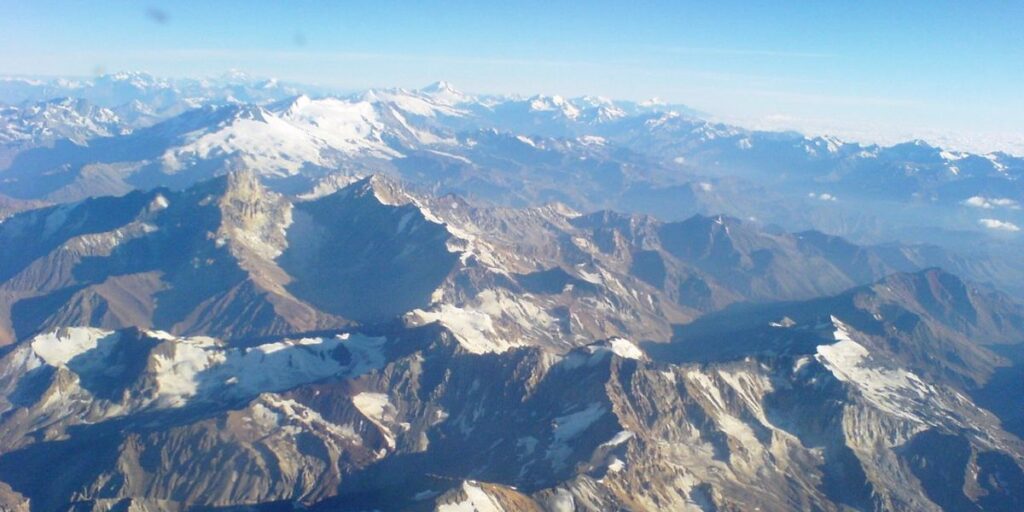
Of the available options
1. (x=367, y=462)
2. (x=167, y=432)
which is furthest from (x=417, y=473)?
(x=167, y=432)

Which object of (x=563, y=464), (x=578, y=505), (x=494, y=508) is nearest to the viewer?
(x=494, y=508)

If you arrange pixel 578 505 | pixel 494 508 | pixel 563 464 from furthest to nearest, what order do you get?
pixel 563 464
pixel 578 505
pixel 494 508

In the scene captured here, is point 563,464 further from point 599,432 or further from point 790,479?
point 790,479

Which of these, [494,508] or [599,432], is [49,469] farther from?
[599,432]

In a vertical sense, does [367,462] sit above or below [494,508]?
below

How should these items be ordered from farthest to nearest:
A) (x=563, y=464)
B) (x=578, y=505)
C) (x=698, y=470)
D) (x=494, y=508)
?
(x=698, y=470), (x=563, y=464), (x=578, y=505), (x=494, y=508)

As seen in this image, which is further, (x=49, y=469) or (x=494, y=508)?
(x=49, y=469)

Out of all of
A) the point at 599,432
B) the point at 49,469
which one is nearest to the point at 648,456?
the point at 599,432

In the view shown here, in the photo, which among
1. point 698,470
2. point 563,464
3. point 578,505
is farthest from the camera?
point 698,470

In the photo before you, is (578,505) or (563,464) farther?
(563,464)
